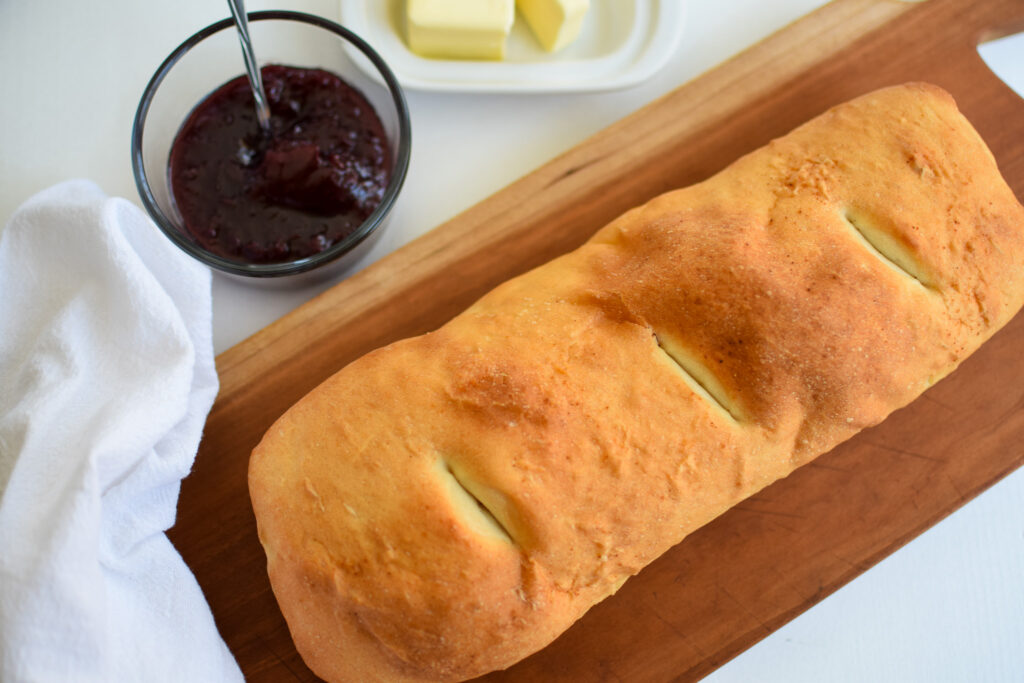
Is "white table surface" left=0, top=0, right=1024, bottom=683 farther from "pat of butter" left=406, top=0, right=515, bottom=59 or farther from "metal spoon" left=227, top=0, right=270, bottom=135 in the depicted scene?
"metal spoon" left=227, top=0, right=270, bottom=135

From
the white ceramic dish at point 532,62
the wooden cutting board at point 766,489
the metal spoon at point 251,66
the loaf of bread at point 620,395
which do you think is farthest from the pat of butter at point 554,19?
the metal spoon at point 251,66

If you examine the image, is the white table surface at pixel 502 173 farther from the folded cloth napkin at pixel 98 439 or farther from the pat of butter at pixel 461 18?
the folded cloth napkin at pixel 98 439

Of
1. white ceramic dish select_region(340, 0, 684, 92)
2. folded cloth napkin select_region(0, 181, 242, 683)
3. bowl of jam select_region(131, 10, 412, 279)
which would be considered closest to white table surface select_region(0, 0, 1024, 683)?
white ceramic dish select_region(340, 0, 684, 92)

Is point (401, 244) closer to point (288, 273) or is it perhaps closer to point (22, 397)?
point (288, 273)

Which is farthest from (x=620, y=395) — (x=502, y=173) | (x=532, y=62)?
(x=532, y=62)

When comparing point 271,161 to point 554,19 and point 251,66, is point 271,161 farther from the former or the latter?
point 554,19

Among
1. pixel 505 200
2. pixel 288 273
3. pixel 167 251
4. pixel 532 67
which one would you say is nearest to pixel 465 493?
pixel 288 273
